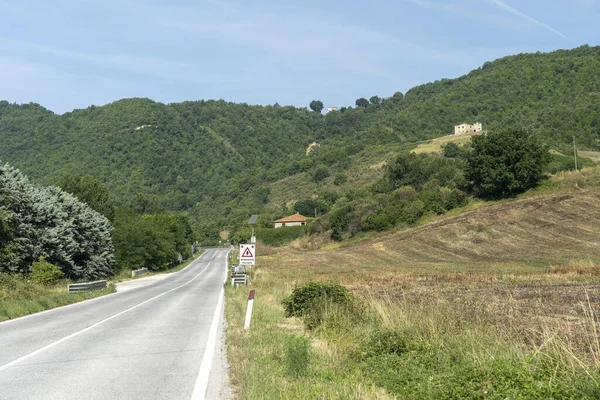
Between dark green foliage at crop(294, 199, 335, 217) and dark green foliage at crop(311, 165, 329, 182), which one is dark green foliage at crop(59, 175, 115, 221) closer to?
dark green foliage at crop(294, 199, 335, 217)

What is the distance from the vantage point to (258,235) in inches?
4486

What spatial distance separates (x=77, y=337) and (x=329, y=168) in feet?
481

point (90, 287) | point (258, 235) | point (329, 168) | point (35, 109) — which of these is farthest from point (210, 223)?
point (90, 287)

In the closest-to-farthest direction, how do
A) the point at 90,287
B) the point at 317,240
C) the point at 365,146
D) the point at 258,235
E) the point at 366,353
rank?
the point at 366,353 < the point at 90,287 < the point at 317,240 < the point at 258,235 < the point at 365,146

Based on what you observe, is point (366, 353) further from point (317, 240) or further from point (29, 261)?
point (317, 240)

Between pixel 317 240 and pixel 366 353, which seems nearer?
pixel 366 353

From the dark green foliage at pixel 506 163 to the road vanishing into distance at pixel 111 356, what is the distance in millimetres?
57845

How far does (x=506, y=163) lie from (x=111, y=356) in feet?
219

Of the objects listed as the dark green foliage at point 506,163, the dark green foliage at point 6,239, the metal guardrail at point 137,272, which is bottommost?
the metal guardrail at point 137,272

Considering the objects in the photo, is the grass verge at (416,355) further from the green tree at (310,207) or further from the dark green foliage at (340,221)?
the green tree at (310,207)

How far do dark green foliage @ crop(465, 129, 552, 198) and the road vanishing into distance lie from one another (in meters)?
57.8

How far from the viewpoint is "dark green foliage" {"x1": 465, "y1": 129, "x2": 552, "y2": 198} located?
6884 centimetres

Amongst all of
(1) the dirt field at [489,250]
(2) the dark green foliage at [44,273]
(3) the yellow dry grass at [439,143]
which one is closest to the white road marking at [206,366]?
(1) the dirt field at [489,250]

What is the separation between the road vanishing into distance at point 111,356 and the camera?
26.8ft
